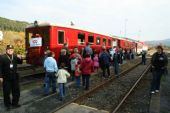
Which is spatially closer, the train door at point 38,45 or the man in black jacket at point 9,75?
the man in black jacket at point 9,75

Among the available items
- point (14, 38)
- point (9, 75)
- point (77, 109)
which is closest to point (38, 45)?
point (9, 75)

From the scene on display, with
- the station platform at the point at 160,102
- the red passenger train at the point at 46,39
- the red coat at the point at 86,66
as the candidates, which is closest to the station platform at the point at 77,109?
the station platform at the point at 160,102

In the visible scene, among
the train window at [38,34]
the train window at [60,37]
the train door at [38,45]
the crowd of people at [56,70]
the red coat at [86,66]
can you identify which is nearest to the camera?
the crowd of people at [56,70]

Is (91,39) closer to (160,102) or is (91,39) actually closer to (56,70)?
(56,70)

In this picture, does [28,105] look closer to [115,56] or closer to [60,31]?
[60,31]

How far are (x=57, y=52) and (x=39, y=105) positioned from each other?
715 centimetres

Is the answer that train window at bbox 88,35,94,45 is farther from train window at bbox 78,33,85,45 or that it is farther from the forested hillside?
the forested hillside

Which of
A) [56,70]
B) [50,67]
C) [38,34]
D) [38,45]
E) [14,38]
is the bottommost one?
[56,70]

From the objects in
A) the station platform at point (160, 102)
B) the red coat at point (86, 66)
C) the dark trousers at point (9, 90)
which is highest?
the red coat at point (86, 66)

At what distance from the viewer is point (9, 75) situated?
832cm

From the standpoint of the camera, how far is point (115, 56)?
16.8m

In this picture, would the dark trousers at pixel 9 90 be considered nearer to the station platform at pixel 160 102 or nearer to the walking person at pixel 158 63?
the station platform at pixel 160 102


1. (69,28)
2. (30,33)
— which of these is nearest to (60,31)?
(69,28)

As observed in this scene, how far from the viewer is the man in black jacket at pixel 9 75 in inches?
326
